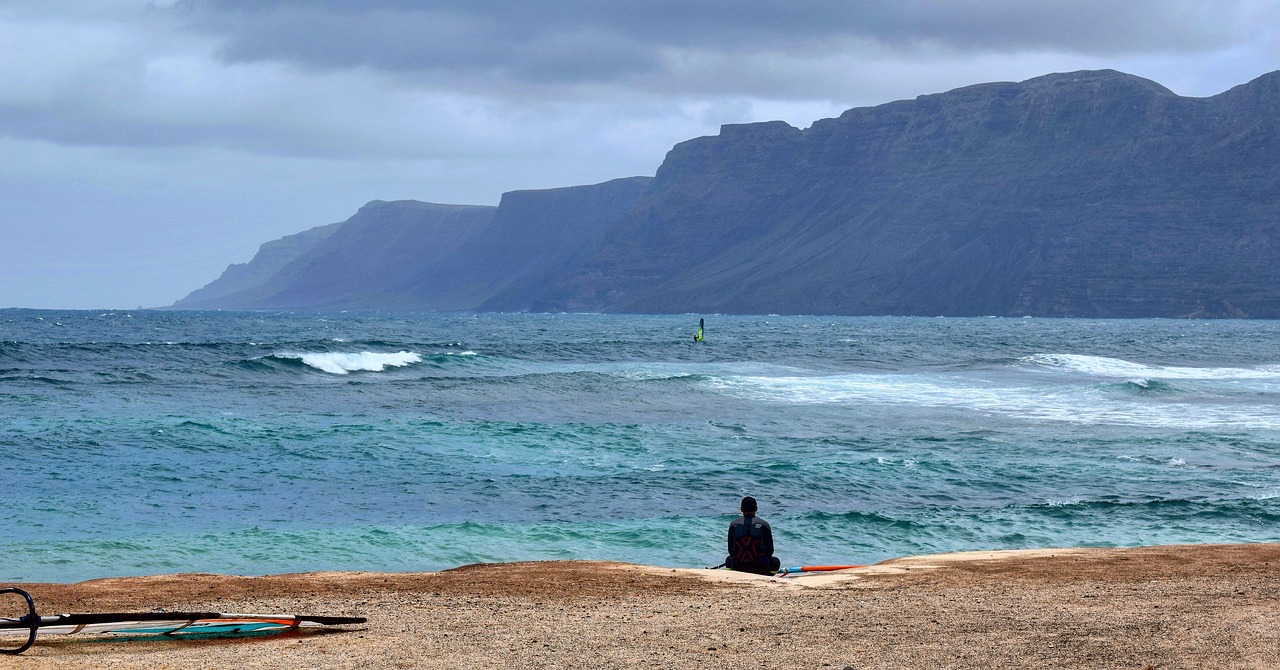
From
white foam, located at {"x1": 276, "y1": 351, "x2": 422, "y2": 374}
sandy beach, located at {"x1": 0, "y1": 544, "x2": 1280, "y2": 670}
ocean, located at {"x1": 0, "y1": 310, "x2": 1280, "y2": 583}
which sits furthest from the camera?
white foam, located at {"x1": 276, "y1": 351, "x2": 422, "y2": 374}

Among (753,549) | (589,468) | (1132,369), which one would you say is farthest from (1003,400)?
(753,549)

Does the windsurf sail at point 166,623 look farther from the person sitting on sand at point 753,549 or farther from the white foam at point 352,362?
the white foam at point 352,362

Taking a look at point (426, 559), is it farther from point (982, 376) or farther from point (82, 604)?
point (982, 376)

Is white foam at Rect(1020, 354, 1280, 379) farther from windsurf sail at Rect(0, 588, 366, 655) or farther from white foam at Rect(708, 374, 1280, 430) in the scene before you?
windsurf sail at Rect(0, 588, 366, 655)

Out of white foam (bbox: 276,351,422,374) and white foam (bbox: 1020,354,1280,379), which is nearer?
white foam (bbox: 276,351,422,374)

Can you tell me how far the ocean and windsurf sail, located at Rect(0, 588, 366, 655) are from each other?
4.88 m

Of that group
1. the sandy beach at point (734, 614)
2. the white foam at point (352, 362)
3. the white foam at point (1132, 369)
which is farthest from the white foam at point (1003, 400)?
the sandy beach at point (734, 614)

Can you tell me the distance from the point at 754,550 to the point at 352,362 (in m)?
43.8

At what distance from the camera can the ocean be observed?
53.3ft

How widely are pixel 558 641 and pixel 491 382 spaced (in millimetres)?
35328

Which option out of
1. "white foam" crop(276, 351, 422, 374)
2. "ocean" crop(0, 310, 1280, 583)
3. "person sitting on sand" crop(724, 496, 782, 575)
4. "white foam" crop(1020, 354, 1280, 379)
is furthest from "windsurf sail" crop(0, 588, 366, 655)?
"white foam" crop(1020, 354, 1280, 379)

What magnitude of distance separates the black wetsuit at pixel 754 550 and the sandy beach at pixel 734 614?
0.37m

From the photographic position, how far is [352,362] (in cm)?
5419

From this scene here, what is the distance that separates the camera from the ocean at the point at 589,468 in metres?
16.2
